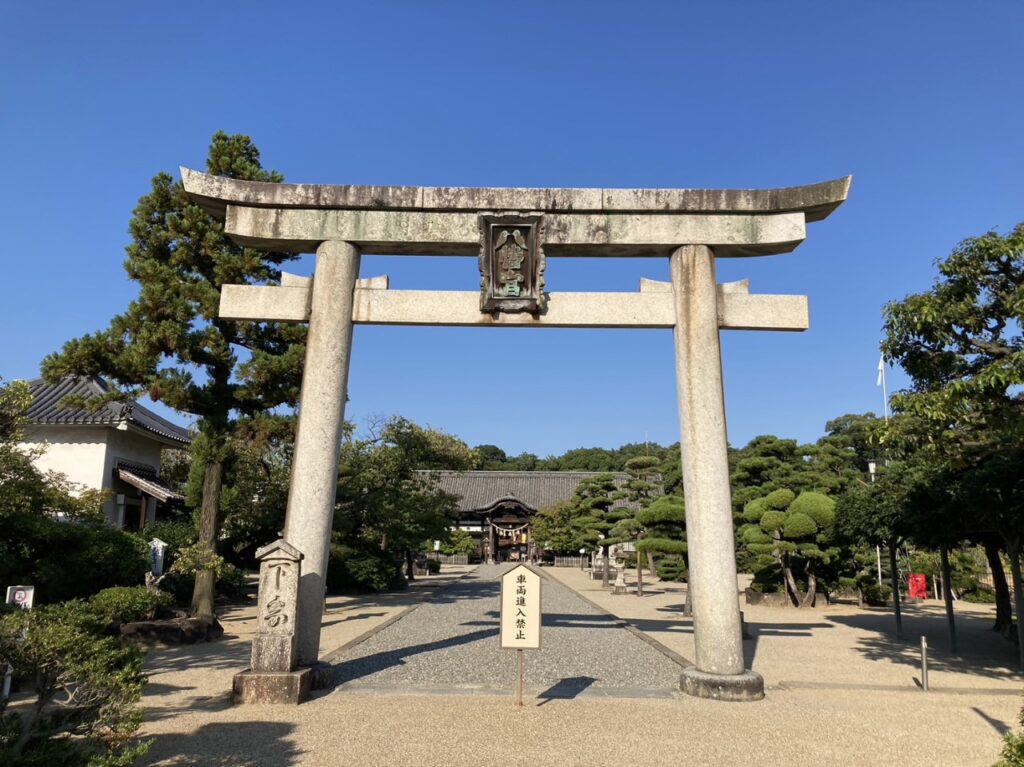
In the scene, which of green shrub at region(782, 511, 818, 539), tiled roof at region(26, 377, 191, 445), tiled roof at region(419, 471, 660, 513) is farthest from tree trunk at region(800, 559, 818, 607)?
tiled roof at region(419, 471, 660, 513)

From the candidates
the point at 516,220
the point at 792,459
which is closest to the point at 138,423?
the point at 516,220

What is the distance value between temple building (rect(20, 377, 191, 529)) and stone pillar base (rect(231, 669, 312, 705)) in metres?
12.1

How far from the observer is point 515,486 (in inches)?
1950

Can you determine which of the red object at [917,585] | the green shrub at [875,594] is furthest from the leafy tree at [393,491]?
the red object at [917,585]

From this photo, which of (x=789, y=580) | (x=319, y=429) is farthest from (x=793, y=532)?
(x=319, y=429)

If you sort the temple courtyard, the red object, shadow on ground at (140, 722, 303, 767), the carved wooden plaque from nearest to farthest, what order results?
shadow on ground at (140, 722, 303, 767) < the temple courtyard < the carved wooden plaque < the red object

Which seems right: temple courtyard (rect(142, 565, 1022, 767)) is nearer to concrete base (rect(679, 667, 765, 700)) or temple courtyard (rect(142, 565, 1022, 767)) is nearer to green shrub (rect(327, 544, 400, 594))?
concrete base (rect(679, 667, 765, 700))

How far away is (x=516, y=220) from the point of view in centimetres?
870

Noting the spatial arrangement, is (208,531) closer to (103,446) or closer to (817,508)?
(103,446)

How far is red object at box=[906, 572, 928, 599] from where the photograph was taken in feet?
70.7

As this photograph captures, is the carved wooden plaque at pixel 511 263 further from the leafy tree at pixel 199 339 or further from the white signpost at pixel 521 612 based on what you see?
the leafy tree at pixel 199 339

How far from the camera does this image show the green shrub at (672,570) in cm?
2844

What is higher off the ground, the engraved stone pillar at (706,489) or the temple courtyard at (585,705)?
the engraved stone pillar at (706,489)

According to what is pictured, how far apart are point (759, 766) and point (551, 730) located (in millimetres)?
1824
